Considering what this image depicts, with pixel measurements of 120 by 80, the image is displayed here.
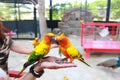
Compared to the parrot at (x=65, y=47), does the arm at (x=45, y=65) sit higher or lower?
lower

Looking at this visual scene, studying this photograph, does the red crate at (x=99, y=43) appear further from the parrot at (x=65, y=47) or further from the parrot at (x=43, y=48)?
the parrot at (x=43, y=48)

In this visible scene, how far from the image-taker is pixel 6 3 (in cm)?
588

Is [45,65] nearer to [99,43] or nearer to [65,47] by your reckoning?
[65,47]

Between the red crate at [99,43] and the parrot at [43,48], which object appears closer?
the parrot at [43,48]

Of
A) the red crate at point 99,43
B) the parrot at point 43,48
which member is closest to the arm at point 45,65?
the parrot at point 43,48

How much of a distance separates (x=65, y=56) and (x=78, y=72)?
217cm

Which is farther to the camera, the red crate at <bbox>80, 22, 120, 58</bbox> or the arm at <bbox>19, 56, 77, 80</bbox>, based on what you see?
the red crate at <bbox>80, 22, 120, 58</bbox>

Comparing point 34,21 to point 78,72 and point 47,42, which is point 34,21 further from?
point 47,42

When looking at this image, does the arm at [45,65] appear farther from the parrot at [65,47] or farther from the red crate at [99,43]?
the red crate at [99,43]

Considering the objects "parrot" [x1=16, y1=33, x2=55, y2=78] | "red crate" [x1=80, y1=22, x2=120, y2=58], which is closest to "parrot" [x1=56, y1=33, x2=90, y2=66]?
"parrot" [x1=16, y1=33, x2=55, y2=78]

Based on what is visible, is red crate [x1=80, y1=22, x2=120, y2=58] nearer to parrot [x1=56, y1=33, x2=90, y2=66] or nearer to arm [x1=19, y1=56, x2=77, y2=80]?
parrot [x1=56, y1=33, x2=90, y2=66]

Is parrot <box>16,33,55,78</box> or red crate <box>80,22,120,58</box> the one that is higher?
parrot <box>16,33,55,78</box>

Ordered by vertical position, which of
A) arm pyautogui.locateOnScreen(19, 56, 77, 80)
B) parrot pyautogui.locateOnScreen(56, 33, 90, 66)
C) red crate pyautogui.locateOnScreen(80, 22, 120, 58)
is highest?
parrot pyautogui.locateOnScreen(56, 33, 90, 66)

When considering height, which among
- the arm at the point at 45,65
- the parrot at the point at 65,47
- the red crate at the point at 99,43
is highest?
the parrot at the point at 65,47
